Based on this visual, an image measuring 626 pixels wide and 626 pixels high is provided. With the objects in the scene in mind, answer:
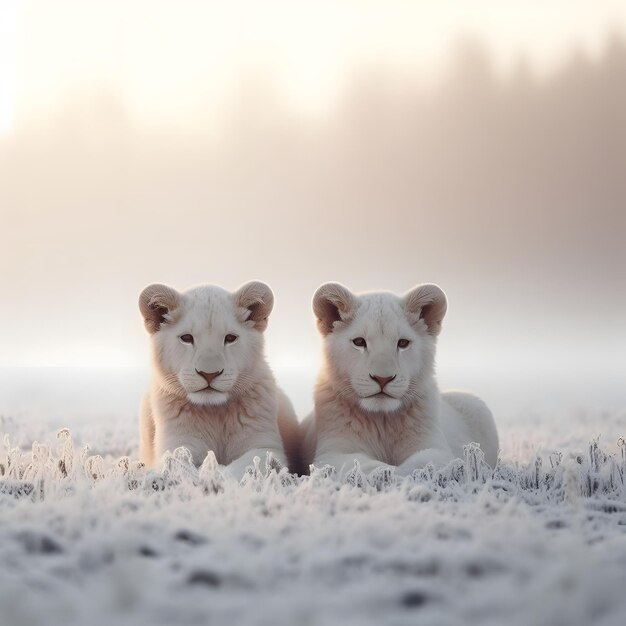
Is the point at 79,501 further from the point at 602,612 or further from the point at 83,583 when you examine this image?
the point at 602,612

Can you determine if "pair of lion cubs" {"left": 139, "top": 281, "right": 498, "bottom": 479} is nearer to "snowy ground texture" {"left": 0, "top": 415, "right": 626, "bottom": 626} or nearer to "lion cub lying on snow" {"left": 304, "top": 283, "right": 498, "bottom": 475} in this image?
"lion cub lying on snow" {"left": 304, "top": 283, "right": 498, "bottom": 475}

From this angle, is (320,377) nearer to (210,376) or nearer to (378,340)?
(378,340)

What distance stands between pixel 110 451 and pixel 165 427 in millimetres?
2777

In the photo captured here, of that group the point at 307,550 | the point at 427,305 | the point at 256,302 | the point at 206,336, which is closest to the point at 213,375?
the point at 206,336

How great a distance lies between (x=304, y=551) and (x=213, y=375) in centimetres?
237

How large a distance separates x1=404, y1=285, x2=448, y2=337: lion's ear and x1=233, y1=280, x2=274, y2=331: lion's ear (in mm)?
975

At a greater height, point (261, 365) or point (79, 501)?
point (261, 365)

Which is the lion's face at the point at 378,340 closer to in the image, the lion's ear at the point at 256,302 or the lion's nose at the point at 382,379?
the lion's nose at the point at 382,379

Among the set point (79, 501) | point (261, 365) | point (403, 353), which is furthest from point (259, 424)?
point (79, 501)

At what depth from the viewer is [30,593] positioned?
3139 mm

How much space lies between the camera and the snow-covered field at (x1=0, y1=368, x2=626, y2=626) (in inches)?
118

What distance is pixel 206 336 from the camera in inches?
229

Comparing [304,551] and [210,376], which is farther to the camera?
[210,376]

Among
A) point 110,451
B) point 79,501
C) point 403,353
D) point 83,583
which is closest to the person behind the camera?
point 83,583
